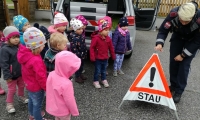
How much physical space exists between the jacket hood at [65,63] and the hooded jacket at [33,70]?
372mm

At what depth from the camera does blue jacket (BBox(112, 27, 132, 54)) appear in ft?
12.8

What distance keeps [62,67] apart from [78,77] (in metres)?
2.03

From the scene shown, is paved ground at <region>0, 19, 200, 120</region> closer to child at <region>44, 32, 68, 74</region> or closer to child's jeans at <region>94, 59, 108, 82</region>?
child's jeans at <region>94, 59, 108, 82</region>

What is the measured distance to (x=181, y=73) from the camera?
3225mm

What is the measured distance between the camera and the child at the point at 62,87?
Result: 6.24 feet

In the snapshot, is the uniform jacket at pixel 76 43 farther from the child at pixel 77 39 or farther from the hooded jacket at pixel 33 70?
the hooded jacket at pixel 33 70

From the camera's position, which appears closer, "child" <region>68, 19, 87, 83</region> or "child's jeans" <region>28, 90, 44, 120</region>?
"child's jeans" <region>28, 90, 44, 120</region>

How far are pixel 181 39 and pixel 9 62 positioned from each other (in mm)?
2745

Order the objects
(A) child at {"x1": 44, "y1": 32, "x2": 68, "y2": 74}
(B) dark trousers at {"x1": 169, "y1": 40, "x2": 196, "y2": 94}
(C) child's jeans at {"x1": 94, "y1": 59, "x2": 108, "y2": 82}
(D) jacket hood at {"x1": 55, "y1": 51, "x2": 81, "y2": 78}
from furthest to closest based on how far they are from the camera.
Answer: (C) child's jeans at {"x1": 94, "y1": 59, "x2": 108, "y2": 82} < (B) dark trousers at {"x1": 169, "y1": 40, "x2": 196, "y2": 94} < (A) child at {"x1": 44, "y1": 32, "x2": 68, "y2": 74} < (D) jacket hood at {"x1": 55, "y1": 51, "x2": 81, "y2": 78}

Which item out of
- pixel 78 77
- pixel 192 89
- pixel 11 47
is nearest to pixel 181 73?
pixel 192 89

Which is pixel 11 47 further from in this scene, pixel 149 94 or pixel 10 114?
pixel 149 94

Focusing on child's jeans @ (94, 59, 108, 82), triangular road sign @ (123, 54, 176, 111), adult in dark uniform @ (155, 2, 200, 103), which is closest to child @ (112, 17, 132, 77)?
child's jeans @ (94, 59, 108, 82)

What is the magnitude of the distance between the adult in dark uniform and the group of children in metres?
0.97

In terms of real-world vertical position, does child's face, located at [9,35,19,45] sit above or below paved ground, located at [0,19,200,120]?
above
